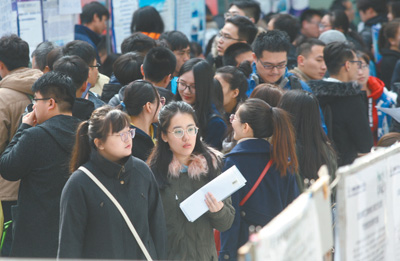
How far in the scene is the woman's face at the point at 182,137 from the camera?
4.07m

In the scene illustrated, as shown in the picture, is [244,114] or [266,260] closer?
[266,260]

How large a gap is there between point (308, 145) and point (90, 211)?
1.79 meters

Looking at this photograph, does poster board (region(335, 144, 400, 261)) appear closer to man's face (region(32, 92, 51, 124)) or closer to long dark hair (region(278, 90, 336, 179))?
long dark hair (region(278, 90, 336, 179))

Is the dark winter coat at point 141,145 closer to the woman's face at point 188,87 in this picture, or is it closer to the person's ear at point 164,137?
the person's ear at point 164,137

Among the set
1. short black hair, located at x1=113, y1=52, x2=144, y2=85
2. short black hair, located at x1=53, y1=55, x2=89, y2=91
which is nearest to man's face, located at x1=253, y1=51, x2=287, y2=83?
short black hair, located at x1=113, y1=52, x2=144, y2=85

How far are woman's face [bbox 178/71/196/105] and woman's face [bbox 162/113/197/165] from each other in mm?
1132

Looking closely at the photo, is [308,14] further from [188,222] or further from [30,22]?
[188,222]

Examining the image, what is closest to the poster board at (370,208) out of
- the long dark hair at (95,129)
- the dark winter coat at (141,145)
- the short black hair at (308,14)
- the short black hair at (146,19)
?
the long dark hair at (95,129)

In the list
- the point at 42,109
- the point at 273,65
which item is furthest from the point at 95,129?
the point at 273,65

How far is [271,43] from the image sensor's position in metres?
6.06

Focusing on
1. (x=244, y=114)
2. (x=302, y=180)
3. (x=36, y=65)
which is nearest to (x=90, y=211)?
(x=244, y=114)

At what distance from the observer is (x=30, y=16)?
21.7ft

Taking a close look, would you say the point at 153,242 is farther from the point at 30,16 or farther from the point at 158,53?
the point at 30,16

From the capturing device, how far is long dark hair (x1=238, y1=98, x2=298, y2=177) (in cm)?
421
